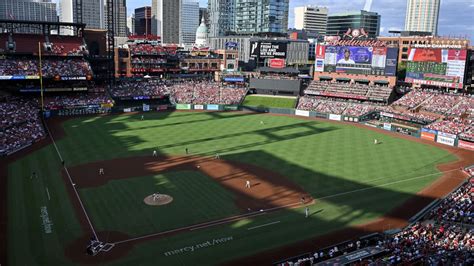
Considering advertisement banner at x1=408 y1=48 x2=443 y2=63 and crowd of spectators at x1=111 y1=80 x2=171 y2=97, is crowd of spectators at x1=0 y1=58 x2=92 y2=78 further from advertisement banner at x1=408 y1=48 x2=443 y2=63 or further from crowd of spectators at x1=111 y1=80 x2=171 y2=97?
advertisement banner at x1=408 y1=48 x2=443 y2=63

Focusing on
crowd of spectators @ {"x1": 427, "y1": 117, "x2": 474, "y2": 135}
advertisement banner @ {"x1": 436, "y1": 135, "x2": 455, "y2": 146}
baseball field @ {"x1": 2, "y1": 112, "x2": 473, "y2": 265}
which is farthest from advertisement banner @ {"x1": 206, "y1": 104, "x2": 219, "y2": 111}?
advertisement banner @ {"x1": 436, "y1": 135, "x2": 455, "y2": 146}

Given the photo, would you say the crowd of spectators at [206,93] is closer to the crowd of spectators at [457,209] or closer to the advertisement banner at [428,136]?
the advertisement banner at [428,136]

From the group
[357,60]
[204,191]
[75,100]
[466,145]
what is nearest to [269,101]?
[357,60]

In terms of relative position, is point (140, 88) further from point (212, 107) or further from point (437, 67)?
point (437, 67)

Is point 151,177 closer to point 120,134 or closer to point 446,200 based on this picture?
point 120,134

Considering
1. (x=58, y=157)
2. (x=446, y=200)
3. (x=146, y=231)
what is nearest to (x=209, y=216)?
(x=146, y=231)

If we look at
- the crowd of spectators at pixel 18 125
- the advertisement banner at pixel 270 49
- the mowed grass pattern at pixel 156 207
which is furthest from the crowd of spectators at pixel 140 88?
the mowed grass pattern at pixel 156 207
